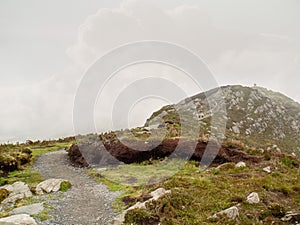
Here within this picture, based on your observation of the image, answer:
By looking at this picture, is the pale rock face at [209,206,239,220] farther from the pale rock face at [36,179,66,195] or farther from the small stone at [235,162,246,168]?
the pale rock face at [36,179,66,195]

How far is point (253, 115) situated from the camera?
7356 cm

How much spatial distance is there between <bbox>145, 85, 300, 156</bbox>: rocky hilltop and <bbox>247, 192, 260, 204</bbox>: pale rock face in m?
39.7

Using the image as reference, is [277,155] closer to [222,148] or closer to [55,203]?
[222,148]

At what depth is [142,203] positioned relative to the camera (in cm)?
1468

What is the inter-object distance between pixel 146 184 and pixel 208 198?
5.15 m

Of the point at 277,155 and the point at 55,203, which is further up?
the point at 277,155

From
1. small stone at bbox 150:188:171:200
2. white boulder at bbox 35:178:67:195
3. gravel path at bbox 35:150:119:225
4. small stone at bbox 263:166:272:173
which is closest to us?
gravel path at bbox 35:150:119:225

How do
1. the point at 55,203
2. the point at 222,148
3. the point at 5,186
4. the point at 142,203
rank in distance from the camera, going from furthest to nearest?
the point at 222,148 → the point at 5,186 → the point at 55,203 → the point at 142,203

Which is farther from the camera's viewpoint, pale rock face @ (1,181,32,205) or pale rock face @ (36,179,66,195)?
pale rock face @ (36,179,66,195)

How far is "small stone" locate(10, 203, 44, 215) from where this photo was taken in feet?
48.3

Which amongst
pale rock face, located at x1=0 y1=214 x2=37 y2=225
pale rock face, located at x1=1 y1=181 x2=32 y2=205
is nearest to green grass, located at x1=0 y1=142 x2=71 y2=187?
pale rock face, located at x1=1 y1=181 x2=32 y2=205

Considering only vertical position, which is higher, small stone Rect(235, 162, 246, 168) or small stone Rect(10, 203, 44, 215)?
small stone Rect(235, 162, 246, 168)

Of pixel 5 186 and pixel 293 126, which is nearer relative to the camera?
pixel 5 186

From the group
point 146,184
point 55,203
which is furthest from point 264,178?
point 55,203
